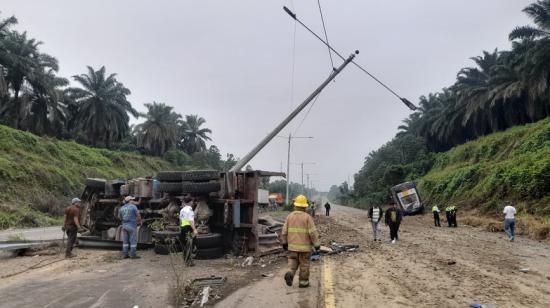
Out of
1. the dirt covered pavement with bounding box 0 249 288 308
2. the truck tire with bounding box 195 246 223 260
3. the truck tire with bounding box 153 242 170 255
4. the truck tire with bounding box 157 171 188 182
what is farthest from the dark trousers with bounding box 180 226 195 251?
the truck tire with bounding box 157 171 188 182

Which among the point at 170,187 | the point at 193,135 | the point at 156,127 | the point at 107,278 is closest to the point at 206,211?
the point at 170,187

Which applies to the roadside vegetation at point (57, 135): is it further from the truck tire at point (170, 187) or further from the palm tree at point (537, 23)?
the palm tree at point (537, 23)

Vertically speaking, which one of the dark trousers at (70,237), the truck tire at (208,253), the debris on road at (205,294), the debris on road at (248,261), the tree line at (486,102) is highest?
the tree line at (486,102)

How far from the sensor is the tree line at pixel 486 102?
31.5 m

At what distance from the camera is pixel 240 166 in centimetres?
1484

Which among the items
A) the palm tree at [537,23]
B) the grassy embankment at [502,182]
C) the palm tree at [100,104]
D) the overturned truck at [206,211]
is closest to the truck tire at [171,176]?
the overturned truck at [206,211]

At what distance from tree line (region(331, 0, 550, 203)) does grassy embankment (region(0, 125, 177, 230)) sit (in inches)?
1303

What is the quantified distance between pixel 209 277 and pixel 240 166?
276 inches

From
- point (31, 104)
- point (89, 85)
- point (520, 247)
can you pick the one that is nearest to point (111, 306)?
point (520, 247)

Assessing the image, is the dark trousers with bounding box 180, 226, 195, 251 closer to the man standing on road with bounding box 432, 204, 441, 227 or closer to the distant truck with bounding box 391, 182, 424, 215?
the man standing on road with bounding box 432, 204, 441, 227

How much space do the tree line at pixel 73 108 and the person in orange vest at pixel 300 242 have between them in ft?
110

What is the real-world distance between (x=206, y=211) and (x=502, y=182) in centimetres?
2302

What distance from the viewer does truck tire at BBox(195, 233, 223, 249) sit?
10.3 metres

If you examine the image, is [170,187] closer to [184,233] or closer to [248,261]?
[184,233]
